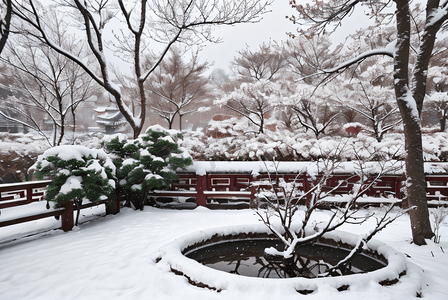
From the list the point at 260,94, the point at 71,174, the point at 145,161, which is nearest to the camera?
the point at 71,174

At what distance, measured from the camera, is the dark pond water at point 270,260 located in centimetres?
311

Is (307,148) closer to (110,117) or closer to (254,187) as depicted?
(254,187)

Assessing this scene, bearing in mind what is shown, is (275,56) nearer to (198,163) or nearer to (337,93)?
(337,93)

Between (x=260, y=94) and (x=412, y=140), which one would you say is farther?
(x=260, y=94)

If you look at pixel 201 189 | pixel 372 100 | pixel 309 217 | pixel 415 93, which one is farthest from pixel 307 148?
pixel 309 217

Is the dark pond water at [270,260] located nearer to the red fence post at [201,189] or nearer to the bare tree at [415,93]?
the bare tree at [415,93]

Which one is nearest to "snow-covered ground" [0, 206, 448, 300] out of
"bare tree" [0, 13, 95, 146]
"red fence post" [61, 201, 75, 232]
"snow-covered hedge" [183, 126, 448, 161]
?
"red fence post" [61, 201, 75, 232]

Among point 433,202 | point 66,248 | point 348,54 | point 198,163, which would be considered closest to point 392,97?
point 348,54

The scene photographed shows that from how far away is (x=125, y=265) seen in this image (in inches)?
125

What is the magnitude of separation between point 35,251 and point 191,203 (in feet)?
13.1

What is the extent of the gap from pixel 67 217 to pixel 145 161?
2.10 m

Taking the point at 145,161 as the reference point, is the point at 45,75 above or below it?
above

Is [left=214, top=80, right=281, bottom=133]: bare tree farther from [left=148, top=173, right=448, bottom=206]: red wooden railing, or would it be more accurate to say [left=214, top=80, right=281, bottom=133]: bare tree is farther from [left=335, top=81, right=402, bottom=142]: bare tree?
[left=148, top=173, right=448, bottom=206]: red wooden railing

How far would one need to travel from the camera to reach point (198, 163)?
6.85 m
